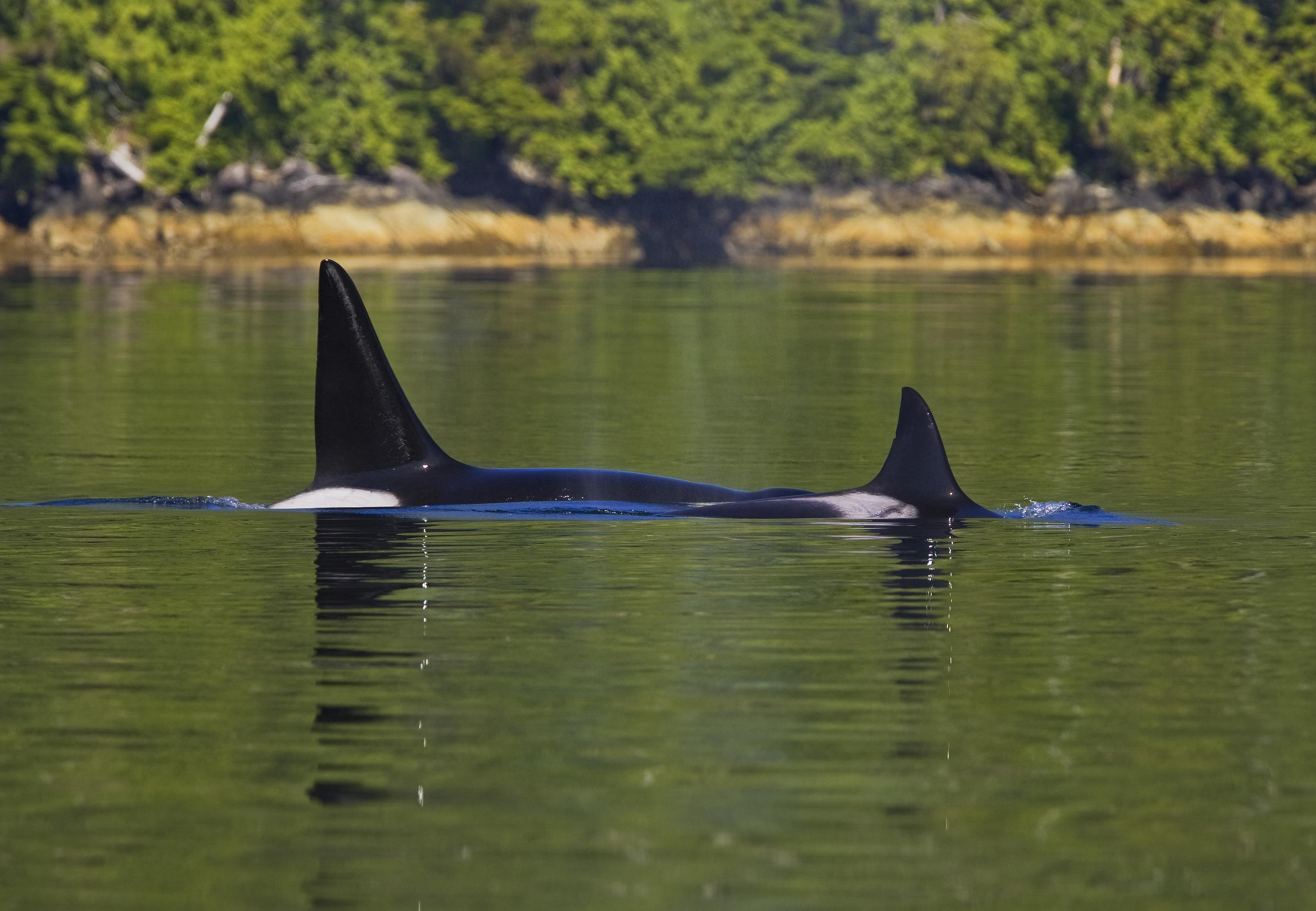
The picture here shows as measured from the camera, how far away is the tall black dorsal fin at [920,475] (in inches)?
663

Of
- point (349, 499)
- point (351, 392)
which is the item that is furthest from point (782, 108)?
point (351, 392)

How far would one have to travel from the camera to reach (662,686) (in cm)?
1110

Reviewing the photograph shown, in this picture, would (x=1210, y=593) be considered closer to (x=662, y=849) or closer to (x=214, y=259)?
(x=662, y=849)

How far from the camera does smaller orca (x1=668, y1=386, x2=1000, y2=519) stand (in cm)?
1702

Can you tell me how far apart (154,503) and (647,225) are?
355 ft

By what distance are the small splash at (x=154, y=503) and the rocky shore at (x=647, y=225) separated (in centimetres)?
7717

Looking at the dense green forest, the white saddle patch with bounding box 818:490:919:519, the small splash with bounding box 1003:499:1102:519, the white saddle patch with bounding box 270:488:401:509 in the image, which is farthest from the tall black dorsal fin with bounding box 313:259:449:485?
the dense green forest

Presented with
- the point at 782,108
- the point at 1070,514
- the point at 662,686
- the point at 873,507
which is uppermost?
the point at 782,108

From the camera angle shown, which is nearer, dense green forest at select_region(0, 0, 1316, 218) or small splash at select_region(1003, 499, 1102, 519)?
small splash at select_region(1003, 499, 1102, 519)

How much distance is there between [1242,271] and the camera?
289 feet

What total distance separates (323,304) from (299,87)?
303ft

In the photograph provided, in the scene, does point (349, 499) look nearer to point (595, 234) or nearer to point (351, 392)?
point (351, 392)

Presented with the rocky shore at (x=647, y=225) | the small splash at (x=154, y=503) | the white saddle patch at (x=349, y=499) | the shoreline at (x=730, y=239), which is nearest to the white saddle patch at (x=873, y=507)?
the white saddle patch at (x=349, y=499)

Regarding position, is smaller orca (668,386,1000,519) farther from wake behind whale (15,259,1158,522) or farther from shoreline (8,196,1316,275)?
shoreline (8,196,1316,275)
